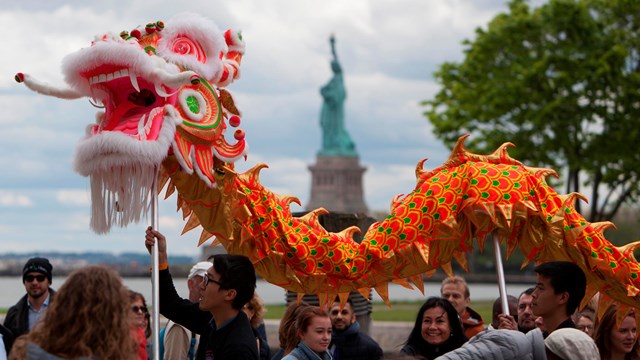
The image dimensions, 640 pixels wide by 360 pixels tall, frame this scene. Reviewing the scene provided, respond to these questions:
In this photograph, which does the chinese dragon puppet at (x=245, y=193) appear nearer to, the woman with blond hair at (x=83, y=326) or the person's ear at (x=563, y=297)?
the person's ear at (x=563, y=297)

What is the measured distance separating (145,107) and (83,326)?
2.49m

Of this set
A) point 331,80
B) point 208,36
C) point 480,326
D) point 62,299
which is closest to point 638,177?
point 480,326

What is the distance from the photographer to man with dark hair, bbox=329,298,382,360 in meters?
8.26

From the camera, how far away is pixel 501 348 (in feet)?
15.8

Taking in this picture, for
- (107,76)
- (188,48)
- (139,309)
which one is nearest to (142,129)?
(107,76)

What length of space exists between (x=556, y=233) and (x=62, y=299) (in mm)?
4005

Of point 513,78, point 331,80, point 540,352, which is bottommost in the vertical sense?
point 540,352

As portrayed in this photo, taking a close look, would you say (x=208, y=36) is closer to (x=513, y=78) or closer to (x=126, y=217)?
(x=126, y=217)

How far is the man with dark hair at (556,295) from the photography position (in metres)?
6.07

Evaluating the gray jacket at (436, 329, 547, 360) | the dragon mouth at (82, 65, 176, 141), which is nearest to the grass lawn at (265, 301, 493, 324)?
the dragon mouth at (82, 65, 176, 141)

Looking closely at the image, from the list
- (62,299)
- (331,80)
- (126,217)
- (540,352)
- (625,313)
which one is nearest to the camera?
(62,299)

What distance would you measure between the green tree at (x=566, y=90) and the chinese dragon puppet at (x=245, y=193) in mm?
19224

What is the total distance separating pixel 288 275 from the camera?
6.82 meters

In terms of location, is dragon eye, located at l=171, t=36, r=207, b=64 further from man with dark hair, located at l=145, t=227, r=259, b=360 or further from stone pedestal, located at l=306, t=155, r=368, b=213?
stone pedestal, located at l=306, t=155, r=368, b=213
